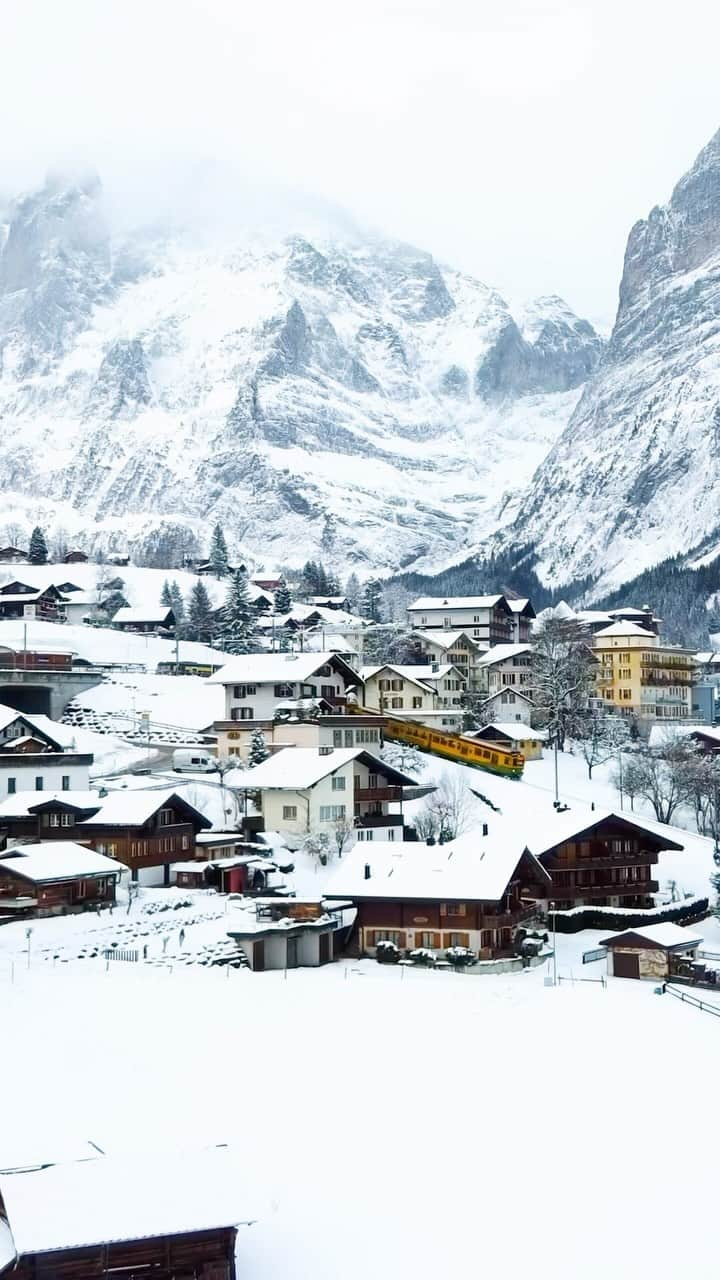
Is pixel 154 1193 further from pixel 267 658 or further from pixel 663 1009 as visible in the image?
pixel 267 658

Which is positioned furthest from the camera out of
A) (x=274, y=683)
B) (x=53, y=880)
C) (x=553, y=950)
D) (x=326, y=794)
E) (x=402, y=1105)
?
(x=274, y=683)

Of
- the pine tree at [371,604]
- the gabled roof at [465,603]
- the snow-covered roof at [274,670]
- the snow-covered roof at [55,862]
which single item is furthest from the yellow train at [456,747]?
the pine tree at [371,604]

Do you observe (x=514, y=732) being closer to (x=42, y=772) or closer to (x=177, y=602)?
(x=42, y=772)

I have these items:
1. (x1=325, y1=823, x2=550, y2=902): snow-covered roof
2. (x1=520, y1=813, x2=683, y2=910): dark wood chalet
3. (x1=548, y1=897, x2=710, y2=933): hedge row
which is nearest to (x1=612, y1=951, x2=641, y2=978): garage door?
(x1=325, y1=823, x2=550, y2=902): snow-covered roof

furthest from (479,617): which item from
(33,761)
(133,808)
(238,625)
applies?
(133,808)

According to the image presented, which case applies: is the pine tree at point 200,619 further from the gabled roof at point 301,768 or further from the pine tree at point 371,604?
the gabled roof at point 301,768

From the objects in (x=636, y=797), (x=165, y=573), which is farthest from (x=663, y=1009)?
(x=165, y=573)

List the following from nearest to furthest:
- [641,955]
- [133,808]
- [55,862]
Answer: [641,955]
[55,862]
[133,808]
